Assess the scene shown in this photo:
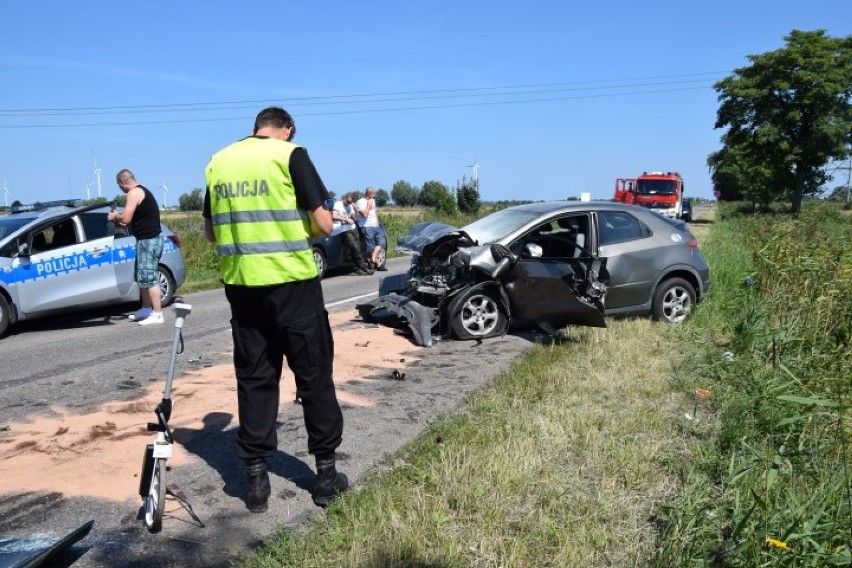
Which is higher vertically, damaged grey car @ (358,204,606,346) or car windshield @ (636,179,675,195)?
car windshield @ (636,179,675,195)

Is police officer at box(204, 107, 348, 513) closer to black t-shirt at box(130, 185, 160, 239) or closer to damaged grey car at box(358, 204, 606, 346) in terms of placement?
damaged grey car at box(358, 204, 606, 346)

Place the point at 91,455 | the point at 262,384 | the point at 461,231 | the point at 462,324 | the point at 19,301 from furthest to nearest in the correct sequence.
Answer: the point at 19,301 → the point at 461,231 → the point at 462,324 → the point at 91,455 → the point at 262,384

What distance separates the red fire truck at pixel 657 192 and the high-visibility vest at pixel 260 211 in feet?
120

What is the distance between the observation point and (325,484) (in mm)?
3930

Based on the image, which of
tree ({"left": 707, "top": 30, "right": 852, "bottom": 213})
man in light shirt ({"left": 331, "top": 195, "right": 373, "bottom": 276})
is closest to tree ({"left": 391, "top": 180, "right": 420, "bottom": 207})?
tree ({"left": 707, "top": 30, "right": 852, "bottom": 213})

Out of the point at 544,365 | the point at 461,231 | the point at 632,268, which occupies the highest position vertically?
the point at 461,231

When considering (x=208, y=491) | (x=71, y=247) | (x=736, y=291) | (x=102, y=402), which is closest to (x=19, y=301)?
(x=71, y=247)

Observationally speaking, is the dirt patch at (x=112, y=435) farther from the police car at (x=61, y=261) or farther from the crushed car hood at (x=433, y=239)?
the police car at (x=61, y=261)

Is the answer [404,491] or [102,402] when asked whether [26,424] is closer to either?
[102,402]

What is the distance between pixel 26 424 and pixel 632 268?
6.66 metres

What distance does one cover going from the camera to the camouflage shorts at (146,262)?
32.9 ft

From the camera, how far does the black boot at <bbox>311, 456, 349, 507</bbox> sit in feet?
12.8

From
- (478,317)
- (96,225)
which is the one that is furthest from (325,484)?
(96,225)

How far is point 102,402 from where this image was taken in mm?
5938
